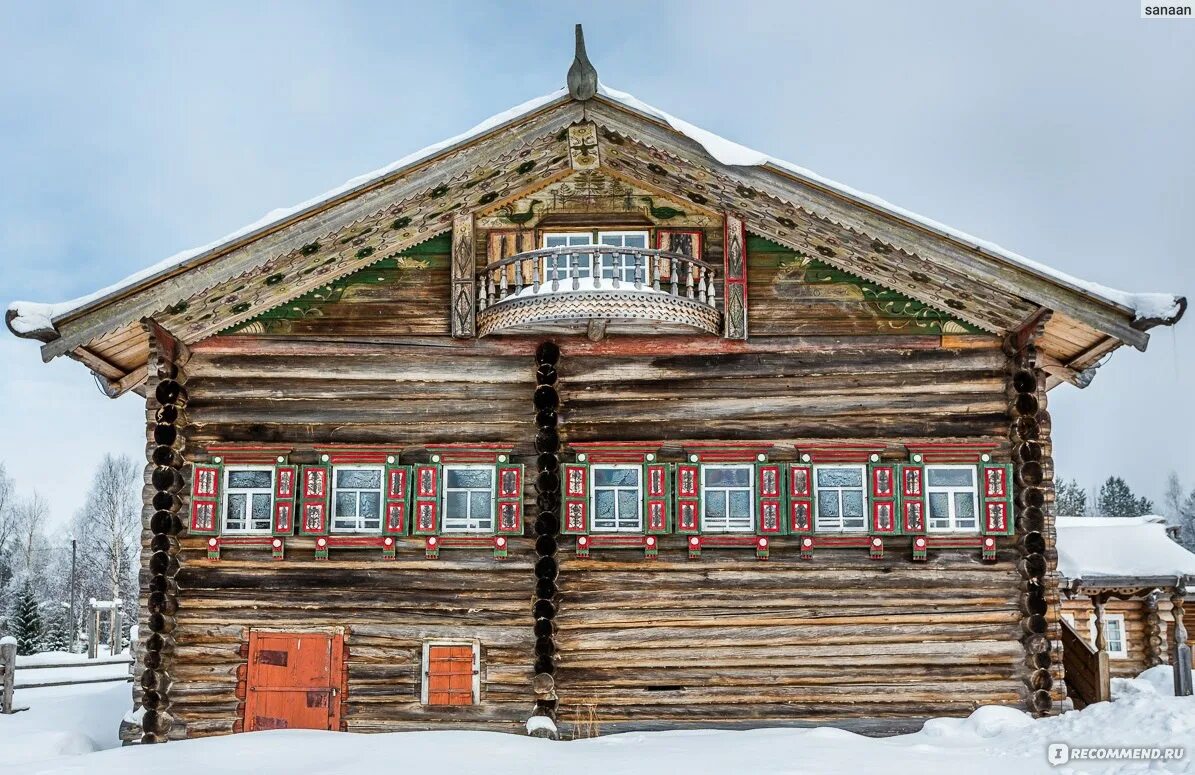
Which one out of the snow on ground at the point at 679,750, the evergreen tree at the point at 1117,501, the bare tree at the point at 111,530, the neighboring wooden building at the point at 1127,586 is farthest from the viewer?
the evergreen tree at the point at 1117,501

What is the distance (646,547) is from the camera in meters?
13.5

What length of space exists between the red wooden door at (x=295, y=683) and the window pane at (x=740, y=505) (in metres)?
5.60

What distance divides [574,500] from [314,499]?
3.55 m

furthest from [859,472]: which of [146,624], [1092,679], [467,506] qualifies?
[146,624]

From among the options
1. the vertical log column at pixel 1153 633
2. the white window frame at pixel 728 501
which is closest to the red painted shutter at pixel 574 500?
the white window frame at pixel 728 501

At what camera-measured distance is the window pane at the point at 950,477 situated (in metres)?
13.6

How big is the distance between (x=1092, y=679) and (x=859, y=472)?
417 cm

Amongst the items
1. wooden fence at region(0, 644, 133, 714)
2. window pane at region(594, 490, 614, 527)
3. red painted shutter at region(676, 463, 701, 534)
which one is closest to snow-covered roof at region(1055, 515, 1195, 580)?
red painted shutter at region(676, 463, 701, 534)

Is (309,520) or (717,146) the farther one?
(309,520)

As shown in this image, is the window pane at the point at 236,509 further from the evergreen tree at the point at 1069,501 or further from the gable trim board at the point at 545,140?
the evergreen tree at the point at 1069,501

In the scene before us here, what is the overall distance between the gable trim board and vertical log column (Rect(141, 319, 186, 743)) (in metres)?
0.60

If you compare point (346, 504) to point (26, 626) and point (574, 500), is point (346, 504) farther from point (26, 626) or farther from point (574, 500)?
point (26, 626)

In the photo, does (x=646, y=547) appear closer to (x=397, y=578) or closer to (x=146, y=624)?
(x=397, y=578)

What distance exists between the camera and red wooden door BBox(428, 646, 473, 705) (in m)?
13.3
